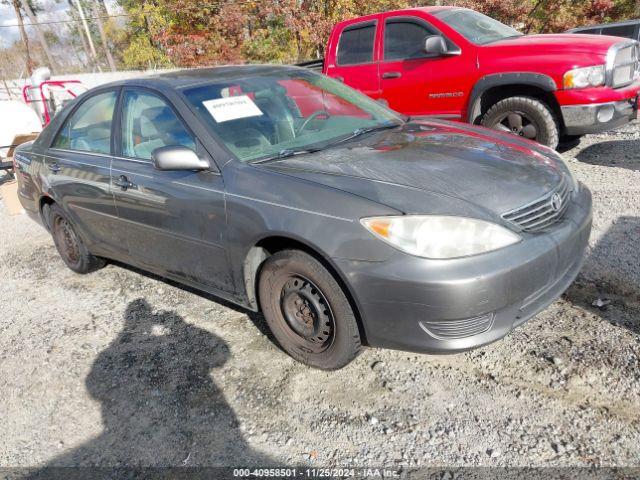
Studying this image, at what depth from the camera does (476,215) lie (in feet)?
7.34

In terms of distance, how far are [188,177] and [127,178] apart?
64 cm

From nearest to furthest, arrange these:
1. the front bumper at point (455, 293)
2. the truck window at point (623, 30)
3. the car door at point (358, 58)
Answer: the front bumper at point (455, 293)
the car door at point (358, 58)
the truck window at point (623, 30)

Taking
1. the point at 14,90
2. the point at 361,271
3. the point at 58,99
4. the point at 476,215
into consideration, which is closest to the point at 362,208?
the point at 361,271

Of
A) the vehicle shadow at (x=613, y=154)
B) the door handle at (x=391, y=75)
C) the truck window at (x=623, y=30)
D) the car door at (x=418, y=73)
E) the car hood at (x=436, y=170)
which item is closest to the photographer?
the car hood at (x=436, y=170)

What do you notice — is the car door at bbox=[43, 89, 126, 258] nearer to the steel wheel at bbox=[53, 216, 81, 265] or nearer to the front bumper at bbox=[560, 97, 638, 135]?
the steel wheel at bbox=[53, 216, 81, 265]

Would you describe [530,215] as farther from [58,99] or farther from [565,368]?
[58,99]

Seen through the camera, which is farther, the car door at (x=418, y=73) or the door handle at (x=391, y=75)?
the door handle at (x=391, y=75)

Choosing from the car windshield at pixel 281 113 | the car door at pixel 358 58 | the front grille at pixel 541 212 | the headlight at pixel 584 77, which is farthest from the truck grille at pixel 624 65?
the front grille at pixel 541 212

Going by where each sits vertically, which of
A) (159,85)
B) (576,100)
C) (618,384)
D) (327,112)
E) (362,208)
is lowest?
(618,384)

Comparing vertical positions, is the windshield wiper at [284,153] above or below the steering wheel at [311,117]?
below

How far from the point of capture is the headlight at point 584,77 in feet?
16.3

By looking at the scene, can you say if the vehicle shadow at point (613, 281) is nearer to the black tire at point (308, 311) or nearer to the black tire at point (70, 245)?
the black tire at point (308, 311)

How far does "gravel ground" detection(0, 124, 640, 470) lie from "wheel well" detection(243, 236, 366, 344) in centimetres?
39

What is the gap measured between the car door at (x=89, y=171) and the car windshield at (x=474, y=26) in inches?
162
